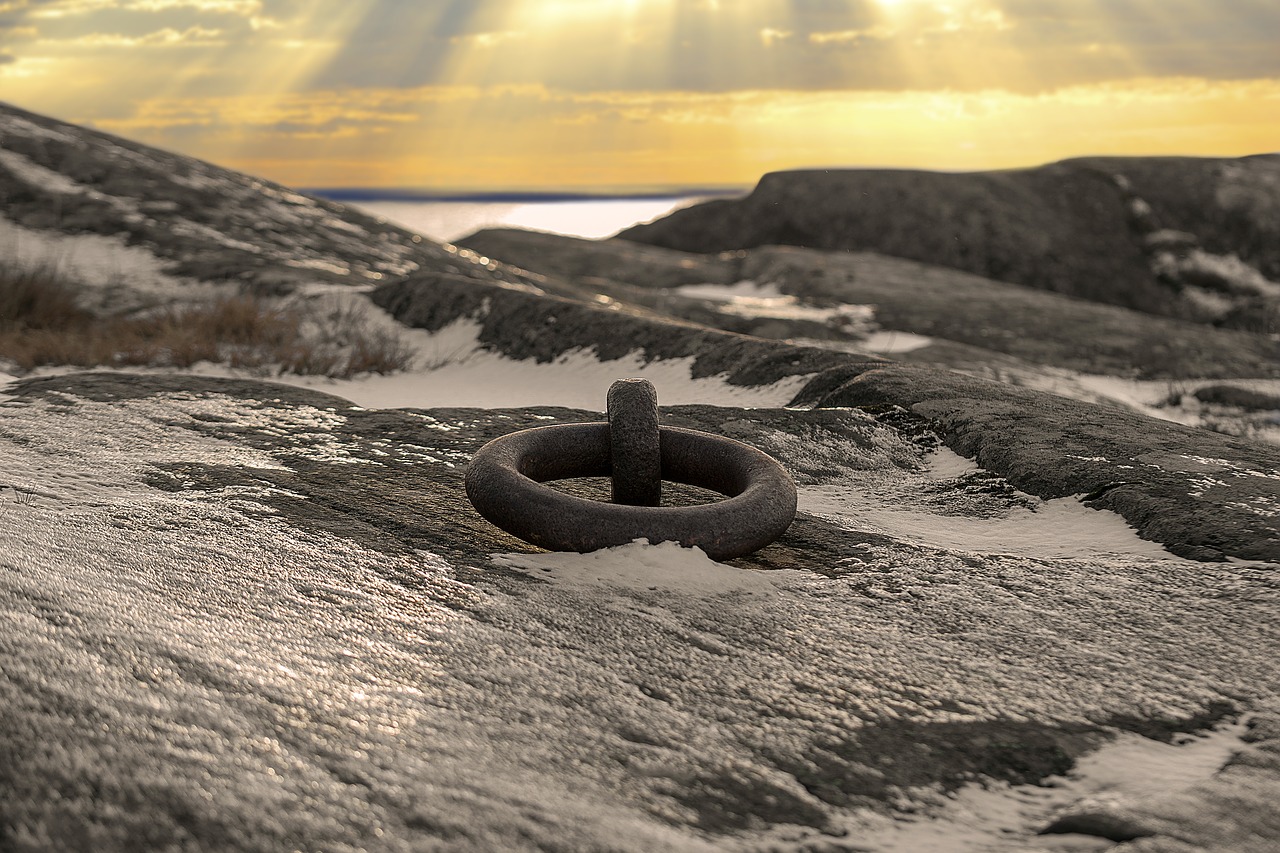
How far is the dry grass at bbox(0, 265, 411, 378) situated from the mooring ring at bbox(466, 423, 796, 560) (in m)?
3.69

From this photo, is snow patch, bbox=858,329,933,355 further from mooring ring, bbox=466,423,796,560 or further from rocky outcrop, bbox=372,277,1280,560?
mooring ring, bbox=466,423,796,560

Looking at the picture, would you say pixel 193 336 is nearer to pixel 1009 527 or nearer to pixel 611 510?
pixel 611 510

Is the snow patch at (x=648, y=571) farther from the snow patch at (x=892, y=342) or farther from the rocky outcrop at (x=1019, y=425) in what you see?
the snow patch at (x=892, y=342)

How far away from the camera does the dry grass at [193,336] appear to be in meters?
6.62

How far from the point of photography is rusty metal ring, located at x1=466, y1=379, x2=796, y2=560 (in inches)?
110

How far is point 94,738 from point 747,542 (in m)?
1.76

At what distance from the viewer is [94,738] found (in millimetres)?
1669

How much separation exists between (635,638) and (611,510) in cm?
55

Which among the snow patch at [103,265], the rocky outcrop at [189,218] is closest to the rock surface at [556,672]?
the snow patch at [103,265]

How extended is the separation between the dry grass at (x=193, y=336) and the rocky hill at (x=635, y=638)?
1639 millimetres

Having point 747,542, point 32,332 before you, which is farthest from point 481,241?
point 747,542

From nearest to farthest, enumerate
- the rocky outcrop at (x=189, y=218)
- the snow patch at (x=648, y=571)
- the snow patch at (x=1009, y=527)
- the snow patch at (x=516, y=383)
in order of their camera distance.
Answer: the snow patch at (x=648, y=571) → the snow patch at (x=1009, y=527) → the snow patch at (x=516, y=383) → the rocky outcrop at (x=189, y=218)

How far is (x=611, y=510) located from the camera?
2.83 meters

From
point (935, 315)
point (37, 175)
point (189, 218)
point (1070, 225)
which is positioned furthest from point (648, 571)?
point (1070, 225)
